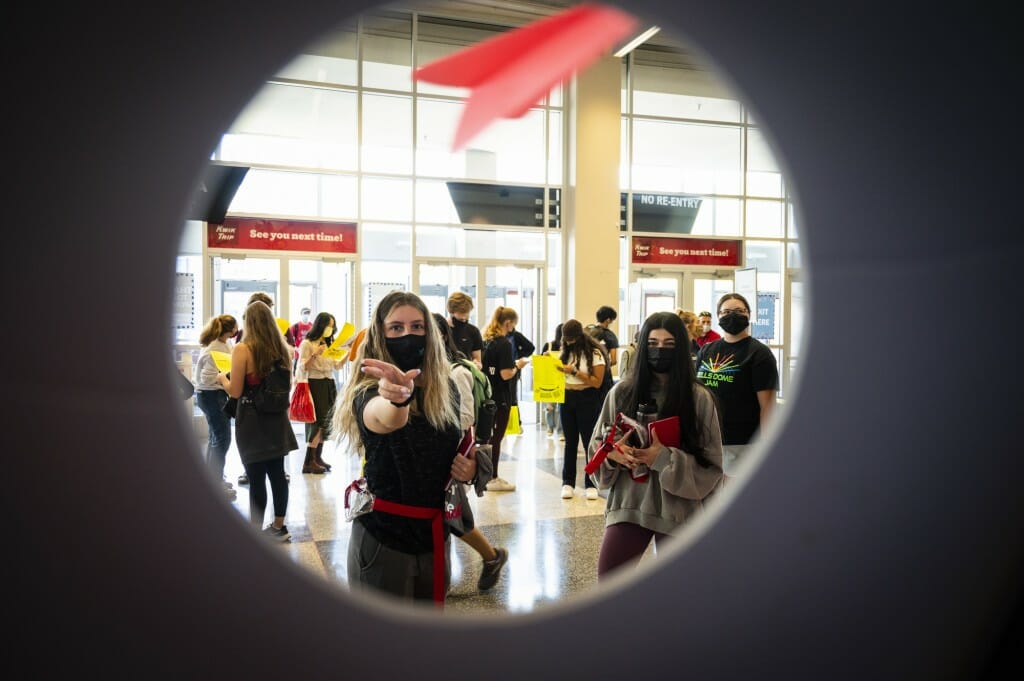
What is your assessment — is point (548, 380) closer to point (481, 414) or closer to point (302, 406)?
point (302, 406)

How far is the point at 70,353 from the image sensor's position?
476mm

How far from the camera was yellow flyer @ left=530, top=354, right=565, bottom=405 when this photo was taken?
5637 millimetres

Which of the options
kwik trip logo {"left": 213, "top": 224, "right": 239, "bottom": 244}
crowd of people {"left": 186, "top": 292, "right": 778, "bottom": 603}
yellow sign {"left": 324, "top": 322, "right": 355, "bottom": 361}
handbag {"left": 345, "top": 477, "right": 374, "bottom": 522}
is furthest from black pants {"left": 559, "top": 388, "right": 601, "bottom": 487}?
kwik trip logo {"left": 213, "top": 224, "right": 239, "bottom": 244}

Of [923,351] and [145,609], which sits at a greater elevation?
[923,351]

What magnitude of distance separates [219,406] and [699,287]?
8322 millimetres

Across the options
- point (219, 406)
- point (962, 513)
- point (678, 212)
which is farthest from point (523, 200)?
point (962, 513)

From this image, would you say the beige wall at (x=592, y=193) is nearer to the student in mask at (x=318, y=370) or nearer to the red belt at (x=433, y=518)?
the student in mask at (x=318, y=370)

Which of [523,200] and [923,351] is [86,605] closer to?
[923,351]

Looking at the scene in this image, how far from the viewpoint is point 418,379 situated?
79.4 inches

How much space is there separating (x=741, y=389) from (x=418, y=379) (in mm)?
2076

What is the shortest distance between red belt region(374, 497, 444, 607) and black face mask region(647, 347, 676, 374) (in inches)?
43.1

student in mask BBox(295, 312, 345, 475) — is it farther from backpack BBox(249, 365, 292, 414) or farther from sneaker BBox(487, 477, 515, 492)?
backpack BBox(249, 365, 292, 414)

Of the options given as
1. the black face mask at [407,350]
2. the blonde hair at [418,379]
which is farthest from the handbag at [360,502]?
the black face mask at [407,350]

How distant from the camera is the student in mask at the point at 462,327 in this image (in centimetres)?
569
